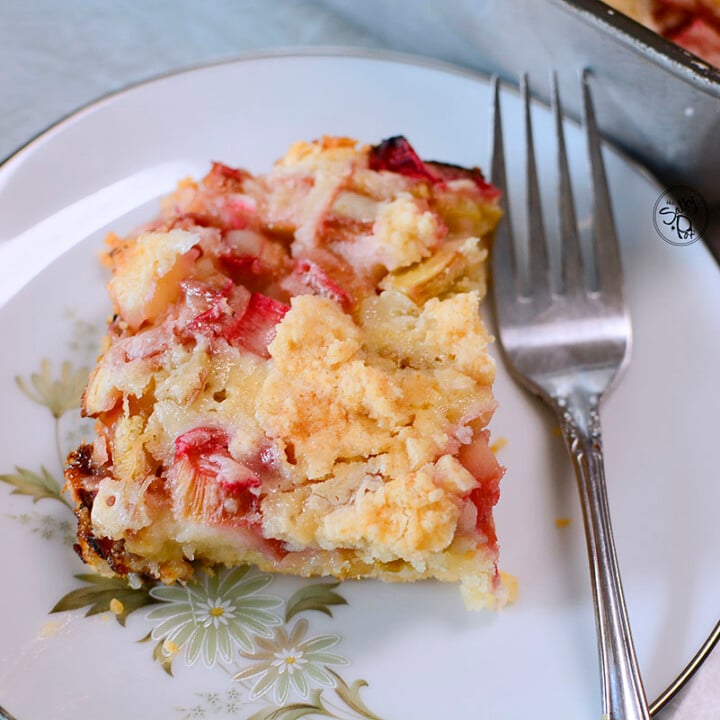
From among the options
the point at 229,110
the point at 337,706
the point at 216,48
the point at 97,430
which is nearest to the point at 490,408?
the point at 337,706

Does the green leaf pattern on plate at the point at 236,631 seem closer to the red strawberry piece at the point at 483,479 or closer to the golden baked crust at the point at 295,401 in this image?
the golden baked crust at the point at 295,401

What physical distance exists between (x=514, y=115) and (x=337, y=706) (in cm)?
166

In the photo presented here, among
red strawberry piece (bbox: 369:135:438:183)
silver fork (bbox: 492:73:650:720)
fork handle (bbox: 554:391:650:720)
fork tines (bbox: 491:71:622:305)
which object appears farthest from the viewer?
fork tines (bbox: 491:71:622:305)

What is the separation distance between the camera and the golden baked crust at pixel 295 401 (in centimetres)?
169

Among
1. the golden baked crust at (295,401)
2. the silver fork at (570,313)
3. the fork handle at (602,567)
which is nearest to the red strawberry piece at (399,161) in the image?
the golden baked crust at (295,401)

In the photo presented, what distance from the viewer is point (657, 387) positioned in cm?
215

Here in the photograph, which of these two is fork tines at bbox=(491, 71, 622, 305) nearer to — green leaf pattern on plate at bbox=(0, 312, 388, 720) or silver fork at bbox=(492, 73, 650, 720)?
silver fork at bbox=(492, 73, 650, 720)

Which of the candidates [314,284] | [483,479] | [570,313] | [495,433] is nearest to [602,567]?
[483,479]

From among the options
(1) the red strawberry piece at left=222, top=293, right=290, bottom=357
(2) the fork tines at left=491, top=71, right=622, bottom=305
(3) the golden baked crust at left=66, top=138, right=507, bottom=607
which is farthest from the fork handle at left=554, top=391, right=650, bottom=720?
(1) the red strawberry piece at left=222, top=293, right=290, bottom=357

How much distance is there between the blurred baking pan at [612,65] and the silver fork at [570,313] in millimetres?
105

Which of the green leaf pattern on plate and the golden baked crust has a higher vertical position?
the golden baked crust

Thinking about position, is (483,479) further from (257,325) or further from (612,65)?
(612,65)

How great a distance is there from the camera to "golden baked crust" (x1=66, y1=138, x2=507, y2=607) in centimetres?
169

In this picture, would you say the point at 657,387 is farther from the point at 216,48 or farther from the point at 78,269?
the point at 216,48
